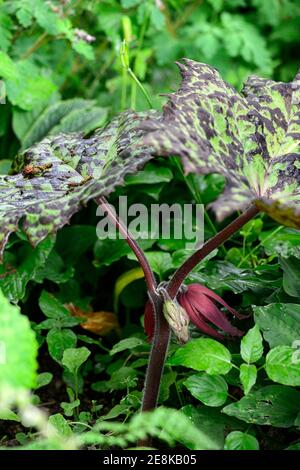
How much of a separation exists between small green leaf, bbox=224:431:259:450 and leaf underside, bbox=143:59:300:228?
303 millimetres

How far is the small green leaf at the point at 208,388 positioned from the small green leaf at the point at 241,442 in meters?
0.07

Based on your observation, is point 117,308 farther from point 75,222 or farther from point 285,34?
point 285,34

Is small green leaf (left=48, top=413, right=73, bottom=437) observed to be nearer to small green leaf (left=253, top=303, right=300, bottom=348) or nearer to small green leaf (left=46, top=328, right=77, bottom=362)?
small green leaf (left=46, top=328, right=77, bottom=362)

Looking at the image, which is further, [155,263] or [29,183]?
[155,263]

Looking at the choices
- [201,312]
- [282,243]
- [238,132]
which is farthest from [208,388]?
[282,243]

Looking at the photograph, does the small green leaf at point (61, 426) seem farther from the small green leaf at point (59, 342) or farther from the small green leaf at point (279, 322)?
the small green leaf at point (279, 322)

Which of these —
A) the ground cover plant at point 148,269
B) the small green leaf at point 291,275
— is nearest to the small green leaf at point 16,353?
the ground cover plant at point 148,269

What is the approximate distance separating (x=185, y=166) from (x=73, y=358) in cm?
52

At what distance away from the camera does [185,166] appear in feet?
2.82

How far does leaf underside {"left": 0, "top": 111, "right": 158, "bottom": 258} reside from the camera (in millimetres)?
965

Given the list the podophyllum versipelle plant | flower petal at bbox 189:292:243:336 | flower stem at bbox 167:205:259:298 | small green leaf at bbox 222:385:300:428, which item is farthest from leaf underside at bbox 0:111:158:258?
small green leaf at bbox 222:385:300:428
